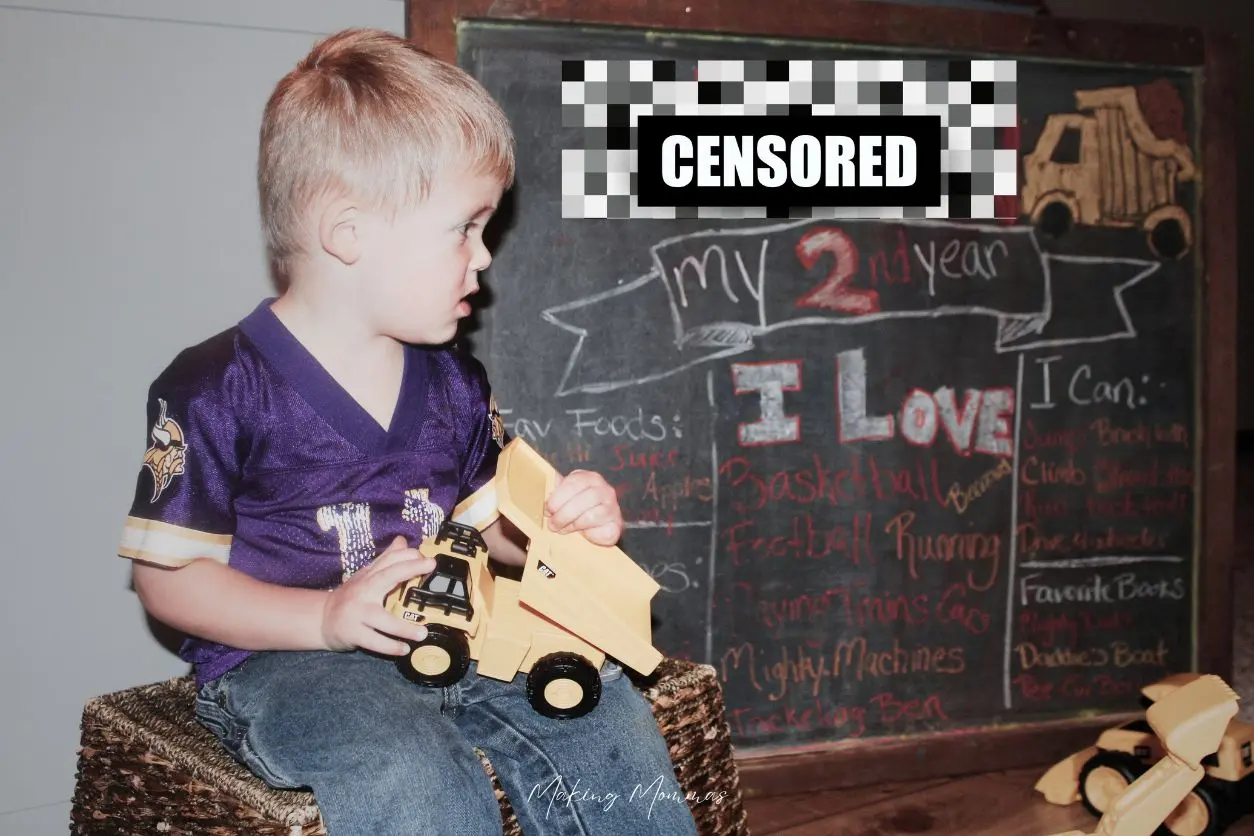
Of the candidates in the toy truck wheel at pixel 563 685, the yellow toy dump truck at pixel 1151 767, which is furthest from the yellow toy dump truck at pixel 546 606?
the yellow toy dump truck at pixel 1151 767

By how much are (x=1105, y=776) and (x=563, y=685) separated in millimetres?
968

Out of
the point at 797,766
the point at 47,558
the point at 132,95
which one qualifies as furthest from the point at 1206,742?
the point at 132,95

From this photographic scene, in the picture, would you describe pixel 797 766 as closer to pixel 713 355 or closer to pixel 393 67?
pixel 713 355

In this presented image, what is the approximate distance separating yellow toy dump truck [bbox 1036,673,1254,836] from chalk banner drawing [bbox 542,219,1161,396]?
60cm

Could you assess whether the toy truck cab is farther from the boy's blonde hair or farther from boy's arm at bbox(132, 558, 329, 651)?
the boy's blonde hair

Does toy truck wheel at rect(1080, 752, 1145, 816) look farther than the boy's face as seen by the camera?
Yes

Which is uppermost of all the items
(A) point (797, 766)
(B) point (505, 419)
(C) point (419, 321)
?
(C) point (419, 321)

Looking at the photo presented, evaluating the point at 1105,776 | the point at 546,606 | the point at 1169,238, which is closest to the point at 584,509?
the point at 546,606

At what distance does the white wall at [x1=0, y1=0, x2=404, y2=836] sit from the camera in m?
1.36

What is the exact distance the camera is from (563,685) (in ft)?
3.24

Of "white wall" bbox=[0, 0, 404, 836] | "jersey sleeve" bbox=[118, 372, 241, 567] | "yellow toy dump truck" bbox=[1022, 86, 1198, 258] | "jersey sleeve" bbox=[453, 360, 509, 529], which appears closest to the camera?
"jersey sleeve" bbox=[118, 372, 241, 567]

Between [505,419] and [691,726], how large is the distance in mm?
535

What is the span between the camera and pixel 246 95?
144 cm

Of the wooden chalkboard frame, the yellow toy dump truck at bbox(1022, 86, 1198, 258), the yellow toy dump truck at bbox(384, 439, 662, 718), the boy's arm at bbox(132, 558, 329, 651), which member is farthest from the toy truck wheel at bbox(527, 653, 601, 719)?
the yellow toy dump truck at bbox(1022, 86, 1198, 258)
